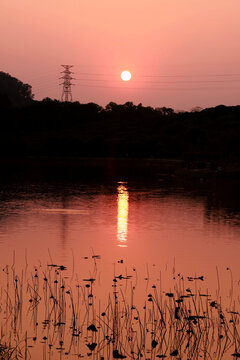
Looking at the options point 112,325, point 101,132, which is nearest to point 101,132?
point 101,132

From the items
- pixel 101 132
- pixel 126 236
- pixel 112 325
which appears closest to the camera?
pixel 112 325

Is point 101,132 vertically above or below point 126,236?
above

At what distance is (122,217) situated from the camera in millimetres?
32188

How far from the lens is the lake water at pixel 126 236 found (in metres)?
17.6

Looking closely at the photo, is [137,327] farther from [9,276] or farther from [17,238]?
[17,238]

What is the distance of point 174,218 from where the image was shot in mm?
31625

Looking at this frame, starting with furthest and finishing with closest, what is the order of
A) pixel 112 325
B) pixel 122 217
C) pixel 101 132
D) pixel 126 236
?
1. pixel 101 132
2. pixel 122 217
3. pixel 126 236
4. pixel 112 325

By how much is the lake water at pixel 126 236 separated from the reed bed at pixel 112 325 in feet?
2.38

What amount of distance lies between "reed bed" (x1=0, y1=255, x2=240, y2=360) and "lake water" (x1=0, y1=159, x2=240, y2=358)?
73 centimetres

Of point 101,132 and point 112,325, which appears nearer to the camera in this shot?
point 112,325

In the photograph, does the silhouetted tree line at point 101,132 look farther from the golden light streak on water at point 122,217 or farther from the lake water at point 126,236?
the lake water at point 126,236

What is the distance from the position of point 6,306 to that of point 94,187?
4181 centimetres

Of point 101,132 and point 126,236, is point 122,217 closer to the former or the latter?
point 126,236

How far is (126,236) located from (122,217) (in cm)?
714
